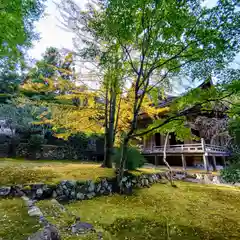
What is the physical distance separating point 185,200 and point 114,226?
3.35 meters

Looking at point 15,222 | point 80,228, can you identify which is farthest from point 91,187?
point 15,222

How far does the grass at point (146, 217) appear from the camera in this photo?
290 cm

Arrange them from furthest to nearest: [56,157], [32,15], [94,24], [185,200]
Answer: [56,157]
[185,200]
[94,24]
[32,15]

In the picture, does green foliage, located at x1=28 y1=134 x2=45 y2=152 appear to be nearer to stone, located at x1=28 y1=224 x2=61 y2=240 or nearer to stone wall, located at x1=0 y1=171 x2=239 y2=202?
stone wall, located at x1=0 y1=171 x2=239 y2=202

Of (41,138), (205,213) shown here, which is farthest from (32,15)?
(41,138)

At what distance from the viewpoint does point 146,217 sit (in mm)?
3926

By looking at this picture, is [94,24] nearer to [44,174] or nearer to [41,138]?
[44,174]

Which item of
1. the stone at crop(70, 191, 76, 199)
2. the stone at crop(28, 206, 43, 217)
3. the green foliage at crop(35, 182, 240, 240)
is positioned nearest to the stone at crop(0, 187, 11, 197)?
the green foliage at crop(35, 182, 240, 240)

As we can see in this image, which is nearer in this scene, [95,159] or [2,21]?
[2,21]

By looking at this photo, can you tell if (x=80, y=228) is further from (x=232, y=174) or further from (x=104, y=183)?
(x=232, y=174)

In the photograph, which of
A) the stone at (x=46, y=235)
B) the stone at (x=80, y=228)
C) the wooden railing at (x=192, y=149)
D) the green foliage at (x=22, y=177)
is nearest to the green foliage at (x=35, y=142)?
the green foliage at (x=22, y=177)

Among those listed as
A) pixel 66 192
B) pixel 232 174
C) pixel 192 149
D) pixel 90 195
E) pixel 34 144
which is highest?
pixel 34 144

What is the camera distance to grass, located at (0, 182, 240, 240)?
290 centimetres

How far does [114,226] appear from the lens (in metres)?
3.35
